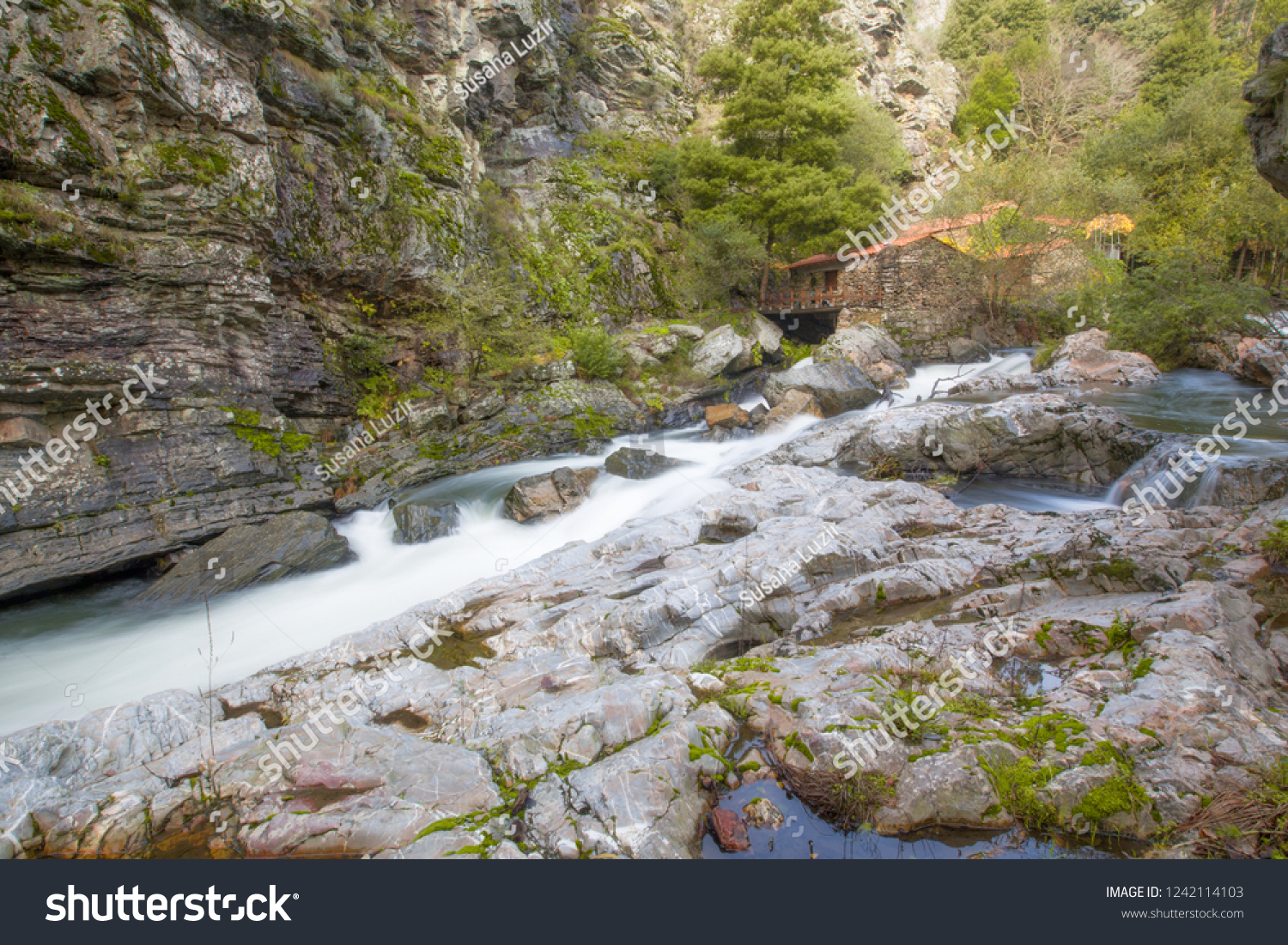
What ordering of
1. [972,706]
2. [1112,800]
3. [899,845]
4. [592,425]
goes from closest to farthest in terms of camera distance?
[1112,800], [899,845], [972,706], [592,425]

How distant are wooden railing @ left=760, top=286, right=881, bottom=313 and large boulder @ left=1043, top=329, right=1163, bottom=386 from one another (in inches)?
298

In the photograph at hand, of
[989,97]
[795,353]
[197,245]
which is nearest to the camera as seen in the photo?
[197,245]

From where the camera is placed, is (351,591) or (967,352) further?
(967,352)

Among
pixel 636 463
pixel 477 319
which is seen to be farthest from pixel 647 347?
pixel 636 463

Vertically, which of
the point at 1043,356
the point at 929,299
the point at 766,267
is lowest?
the point at 1043,356

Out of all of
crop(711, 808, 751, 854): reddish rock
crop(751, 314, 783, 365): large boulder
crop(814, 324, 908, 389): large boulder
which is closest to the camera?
crop(711, 808, 751, 854): reddish rock

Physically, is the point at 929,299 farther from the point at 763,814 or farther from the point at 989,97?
the point at 763,814

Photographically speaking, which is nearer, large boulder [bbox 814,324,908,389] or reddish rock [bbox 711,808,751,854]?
reddish rock [bbox 711,808,751,854]

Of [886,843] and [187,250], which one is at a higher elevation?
[187,250]

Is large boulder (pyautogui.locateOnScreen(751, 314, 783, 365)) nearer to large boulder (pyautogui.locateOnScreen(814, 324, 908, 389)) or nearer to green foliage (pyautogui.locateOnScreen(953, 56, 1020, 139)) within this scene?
large boulder (pyautogui.locateOnScreen(814, 324, 908, 389))

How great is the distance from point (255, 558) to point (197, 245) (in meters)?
6.33

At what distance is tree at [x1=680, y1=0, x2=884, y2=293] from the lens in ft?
73.4

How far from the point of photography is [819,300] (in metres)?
25.6

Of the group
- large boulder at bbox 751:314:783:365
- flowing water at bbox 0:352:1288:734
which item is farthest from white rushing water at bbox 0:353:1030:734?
large boulder at bbox 751:314:783:365
